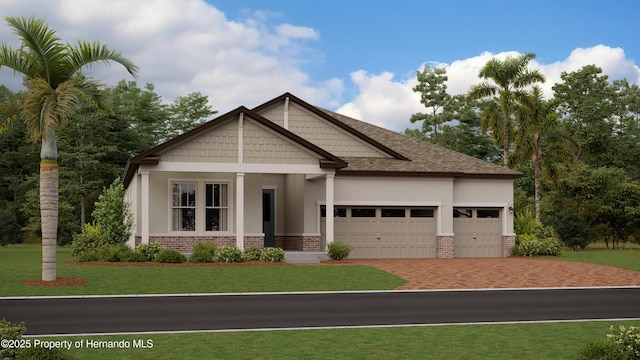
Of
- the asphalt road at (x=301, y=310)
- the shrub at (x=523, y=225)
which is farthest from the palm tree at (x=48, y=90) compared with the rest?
the shrub at (x=523, y=225)

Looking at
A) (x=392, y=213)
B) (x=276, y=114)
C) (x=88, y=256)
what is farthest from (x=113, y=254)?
(x=392, y=213)

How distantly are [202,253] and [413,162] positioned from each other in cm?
1213

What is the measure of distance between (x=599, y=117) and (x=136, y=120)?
43268mm

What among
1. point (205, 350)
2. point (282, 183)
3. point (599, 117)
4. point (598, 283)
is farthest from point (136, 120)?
point (205, 350)

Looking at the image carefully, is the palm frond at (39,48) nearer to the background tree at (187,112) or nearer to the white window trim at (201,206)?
the white window trim at (201,206)

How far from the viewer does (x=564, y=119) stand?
72375mm

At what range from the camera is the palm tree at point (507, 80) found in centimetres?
4222

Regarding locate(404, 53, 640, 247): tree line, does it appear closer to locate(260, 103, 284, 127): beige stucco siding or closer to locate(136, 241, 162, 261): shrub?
locate(260, 103, 284, 127): beige stucco siding

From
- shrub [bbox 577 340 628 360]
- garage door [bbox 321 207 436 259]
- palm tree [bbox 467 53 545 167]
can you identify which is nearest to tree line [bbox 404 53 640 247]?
palm tree [bbox 467 53 545 167]

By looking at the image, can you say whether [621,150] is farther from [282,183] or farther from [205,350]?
[205,350]

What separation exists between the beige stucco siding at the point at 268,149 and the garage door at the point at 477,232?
9.30 meters

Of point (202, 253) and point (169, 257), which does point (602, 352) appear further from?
point (169, 257)

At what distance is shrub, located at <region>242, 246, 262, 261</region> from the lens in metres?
28.4

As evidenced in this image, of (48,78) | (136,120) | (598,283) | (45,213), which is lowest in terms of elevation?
(598,283)
